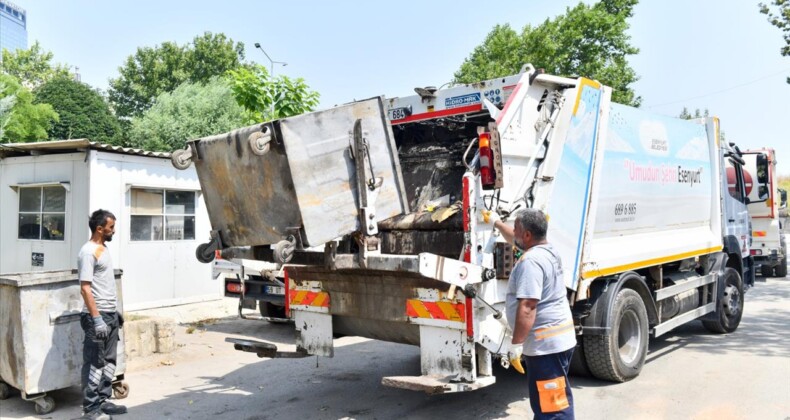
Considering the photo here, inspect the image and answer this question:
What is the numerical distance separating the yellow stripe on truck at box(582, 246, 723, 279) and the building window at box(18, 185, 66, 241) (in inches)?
321

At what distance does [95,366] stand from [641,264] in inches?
192

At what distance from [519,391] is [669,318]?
2274 millimetres

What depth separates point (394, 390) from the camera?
5520 millimetres

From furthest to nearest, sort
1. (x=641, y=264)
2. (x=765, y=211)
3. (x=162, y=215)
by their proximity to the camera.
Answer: (x=765, y=211)
(x=162, y=215)
(x=641, y=264)

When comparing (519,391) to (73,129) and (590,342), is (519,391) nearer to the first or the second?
(590,342)

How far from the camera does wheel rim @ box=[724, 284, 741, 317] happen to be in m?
7.86

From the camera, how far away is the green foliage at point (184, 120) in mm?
22953

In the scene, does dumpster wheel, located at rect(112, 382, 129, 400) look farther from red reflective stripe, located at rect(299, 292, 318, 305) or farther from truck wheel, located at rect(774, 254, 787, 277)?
truck wheel, located at rect(774, 254, 787, 277)

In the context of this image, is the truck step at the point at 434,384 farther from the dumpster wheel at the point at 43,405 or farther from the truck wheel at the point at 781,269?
the truck wheel at the point at 781,269

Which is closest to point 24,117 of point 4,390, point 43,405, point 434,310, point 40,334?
point 4,390

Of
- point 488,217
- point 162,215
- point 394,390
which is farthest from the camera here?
point 162,215

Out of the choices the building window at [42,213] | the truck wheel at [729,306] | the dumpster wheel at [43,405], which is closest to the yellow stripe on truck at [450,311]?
the dumpster wheel at [43,405]

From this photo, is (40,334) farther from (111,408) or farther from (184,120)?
(184,120)

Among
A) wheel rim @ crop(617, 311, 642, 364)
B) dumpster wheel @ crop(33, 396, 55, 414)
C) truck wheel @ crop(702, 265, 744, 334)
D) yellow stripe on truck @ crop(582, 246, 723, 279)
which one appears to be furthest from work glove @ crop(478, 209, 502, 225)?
truck wheel @ crop(702, 265, 744, 334)
